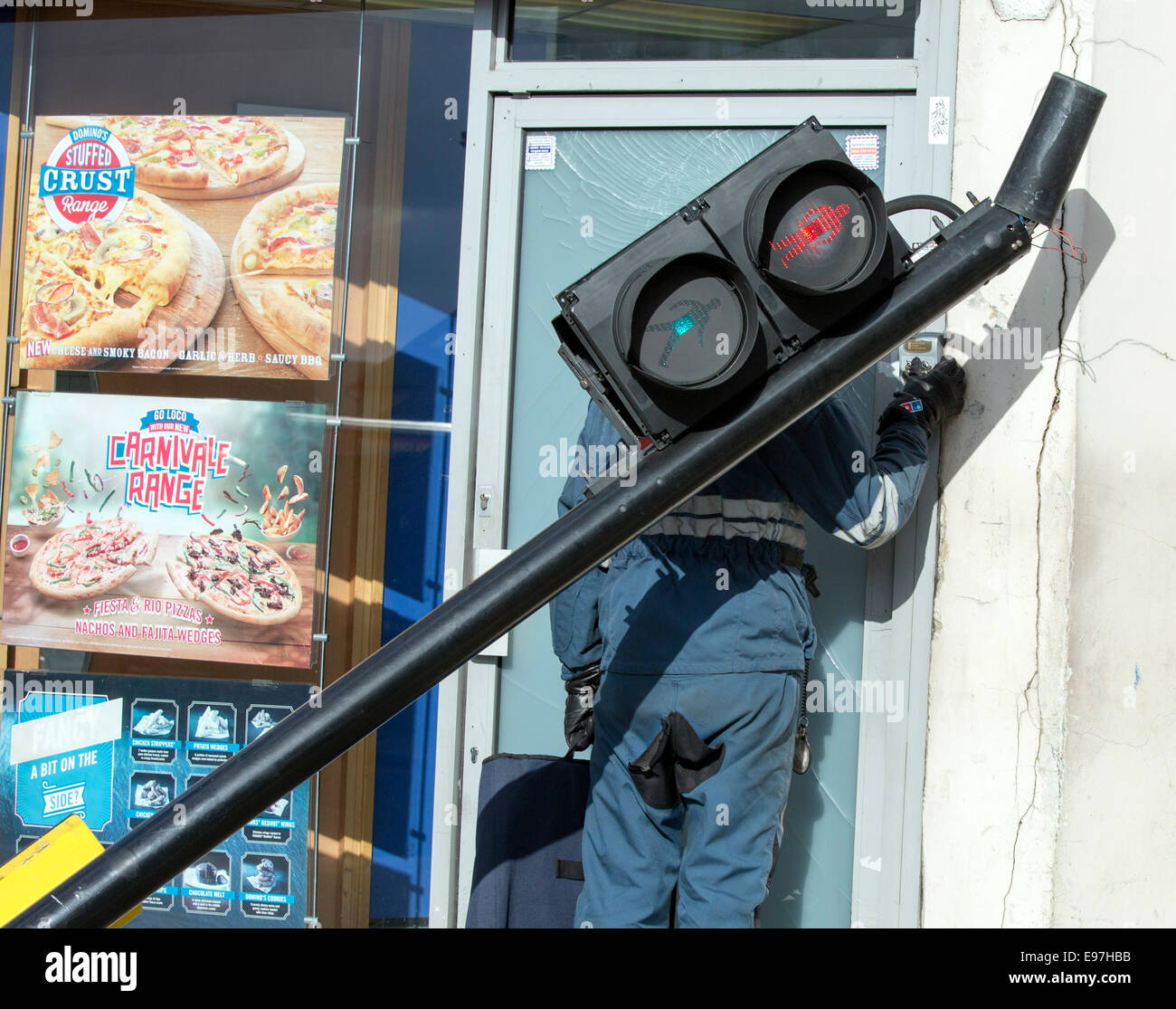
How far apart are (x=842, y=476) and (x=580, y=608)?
0.74 meters

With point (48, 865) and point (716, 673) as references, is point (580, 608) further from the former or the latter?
point (48, 865)

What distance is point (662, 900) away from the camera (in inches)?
93.7

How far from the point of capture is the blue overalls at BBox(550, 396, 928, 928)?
2.33 m

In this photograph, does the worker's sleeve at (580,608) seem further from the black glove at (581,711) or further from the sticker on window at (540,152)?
the sticker on window at (540,152)

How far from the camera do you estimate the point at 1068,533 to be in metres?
2.65

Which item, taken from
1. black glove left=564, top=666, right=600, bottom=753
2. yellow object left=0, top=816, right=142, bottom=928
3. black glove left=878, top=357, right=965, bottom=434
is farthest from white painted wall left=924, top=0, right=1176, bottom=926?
yellow object left=0, top=816, right=142, bottom=928

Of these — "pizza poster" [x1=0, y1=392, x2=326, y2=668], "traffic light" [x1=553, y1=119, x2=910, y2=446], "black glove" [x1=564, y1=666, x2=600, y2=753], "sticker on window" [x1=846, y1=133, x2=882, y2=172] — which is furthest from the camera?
"pizza poster" [x1=0, y1=392, x2=326, y2=668]

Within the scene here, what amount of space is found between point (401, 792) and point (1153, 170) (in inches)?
113

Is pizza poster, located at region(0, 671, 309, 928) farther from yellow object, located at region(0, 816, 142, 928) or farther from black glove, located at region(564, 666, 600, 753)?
black glove, located at region(564, 666, 600, 753)

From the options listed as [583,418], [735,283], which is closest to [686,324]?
[735,283]

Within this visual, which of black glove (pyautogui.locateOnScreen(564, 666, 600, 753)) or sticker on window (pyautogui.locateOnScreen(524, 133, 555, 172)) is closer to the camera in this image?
black glove (pyautogui.locateOnScreen(564, 666, 600, 753))

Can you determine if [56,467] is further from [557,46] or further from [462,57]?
[557,46]

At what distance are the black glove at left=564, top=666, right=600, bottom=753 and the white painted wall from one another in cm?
94

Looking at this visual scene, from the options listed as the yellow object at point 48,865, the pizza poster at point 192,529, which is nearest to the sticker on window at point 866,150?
the pizza poster at point 192,529
